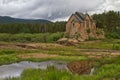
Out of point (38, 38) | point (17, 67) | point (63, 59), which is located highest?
point (38, 38)

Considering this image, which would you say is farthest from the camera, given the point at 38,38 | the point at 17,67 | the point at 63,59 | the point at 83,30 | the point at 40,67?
the point at 38,38

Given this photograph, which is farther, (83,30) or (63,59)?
(83,30)

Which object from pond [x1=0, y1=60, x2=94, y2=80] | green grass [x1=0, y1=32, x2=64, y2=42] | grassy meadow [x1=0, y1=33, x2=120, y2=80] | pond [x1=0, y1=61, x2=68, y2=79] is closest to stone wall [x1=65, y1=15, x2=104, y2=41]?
green grass [x1=0, y1=32, x2=64, y2=42]

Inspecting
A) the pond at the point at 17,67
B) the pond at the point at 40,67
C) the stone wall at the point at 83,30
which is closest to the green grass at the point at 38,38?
the stone wall at the point at 83,30

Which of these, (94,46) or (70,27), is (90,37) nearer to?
(70,27)

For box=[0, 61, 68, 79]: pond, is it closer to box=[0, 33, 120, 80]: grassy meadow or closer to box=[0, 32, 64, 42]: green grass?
box=[0, 33, 120, 80]: grassy meadow

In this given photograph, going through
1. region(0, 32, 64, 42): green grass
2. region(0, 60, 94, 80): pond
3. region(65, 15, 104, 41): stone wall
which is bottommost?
region(0, 60, 94, 80): pond

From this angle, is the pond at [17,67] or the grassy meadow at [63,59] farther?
the pond at [17,67]

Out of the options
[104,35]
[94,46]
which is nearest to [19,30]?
[104,35]

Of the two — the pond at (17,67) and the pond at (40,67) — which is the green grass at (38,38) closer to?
the pond at (40,67)

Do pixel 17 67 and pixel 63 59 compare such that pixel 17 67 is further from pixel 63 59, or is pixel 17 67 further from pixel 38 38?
pixel 38 38

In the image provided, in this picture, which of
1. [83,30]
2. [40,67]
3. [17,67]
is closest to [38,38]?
[83,30]

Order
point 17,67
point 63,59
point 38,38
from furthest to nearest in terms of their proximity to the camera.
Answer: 1. point 38,38
2. point 63,59
3. point 17,67

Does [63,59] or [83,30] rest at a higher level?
[83,30]
